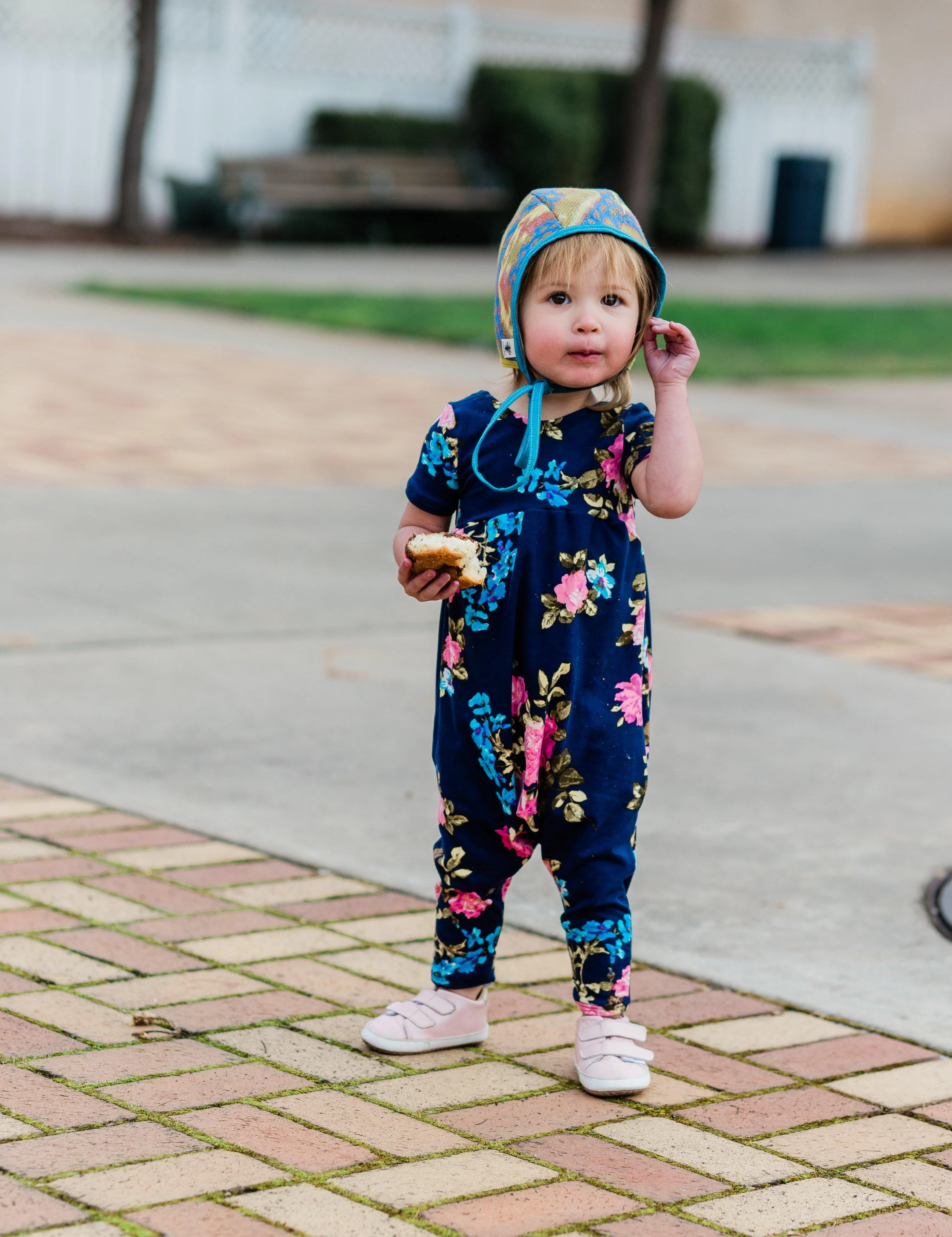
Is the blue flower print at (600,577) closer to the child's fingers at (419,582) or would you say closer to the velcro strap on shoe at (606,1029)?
the child's fingers at (419,582)

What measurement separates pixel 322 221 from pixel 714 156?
221 inches

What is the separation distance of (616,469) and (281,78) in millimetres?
19791

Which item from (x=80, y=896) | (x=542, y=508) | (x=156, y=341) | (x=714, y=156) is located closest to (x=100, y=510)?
(x=80, y=896)

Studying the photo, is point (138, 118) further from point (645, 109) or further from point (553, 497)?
point (553, 497)

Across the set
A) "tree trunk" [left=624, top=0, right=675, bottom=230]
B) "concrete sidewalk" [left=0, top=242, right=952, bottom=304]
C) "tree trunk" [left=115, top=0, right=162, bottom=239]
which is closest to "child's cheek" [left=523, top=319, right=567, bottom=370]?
"concrete sidewalk" [left=0, top=242, right=952, bottom=304]

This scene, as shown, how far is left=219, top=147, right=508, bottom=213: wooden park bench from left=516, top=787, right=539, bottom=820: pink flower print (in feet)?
59.5

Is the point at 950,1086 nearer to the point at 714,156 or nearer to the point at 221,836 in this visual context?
the point at 221,836

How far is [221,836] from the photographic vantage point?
3703 millimetres

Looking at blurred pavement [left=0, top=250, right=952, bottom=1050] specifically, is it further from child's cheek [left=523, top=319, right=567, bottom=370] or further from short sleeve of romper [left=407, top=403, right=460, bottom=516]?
child's cheek [left=523, top=319, right=567, bottom=370]

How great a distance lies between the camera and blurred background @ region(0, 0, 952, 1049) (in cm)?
387

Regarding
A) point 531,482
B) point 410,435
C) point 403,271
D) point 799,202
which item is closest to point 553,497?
point 531,482

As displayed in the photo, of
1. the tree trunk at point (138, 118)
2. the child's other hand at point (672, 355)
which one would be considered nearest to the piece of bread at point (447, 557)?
the child's other hand at point (672, 355)

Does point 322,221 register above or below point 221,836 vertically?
above

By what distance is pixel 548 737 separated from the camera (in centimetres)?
268
